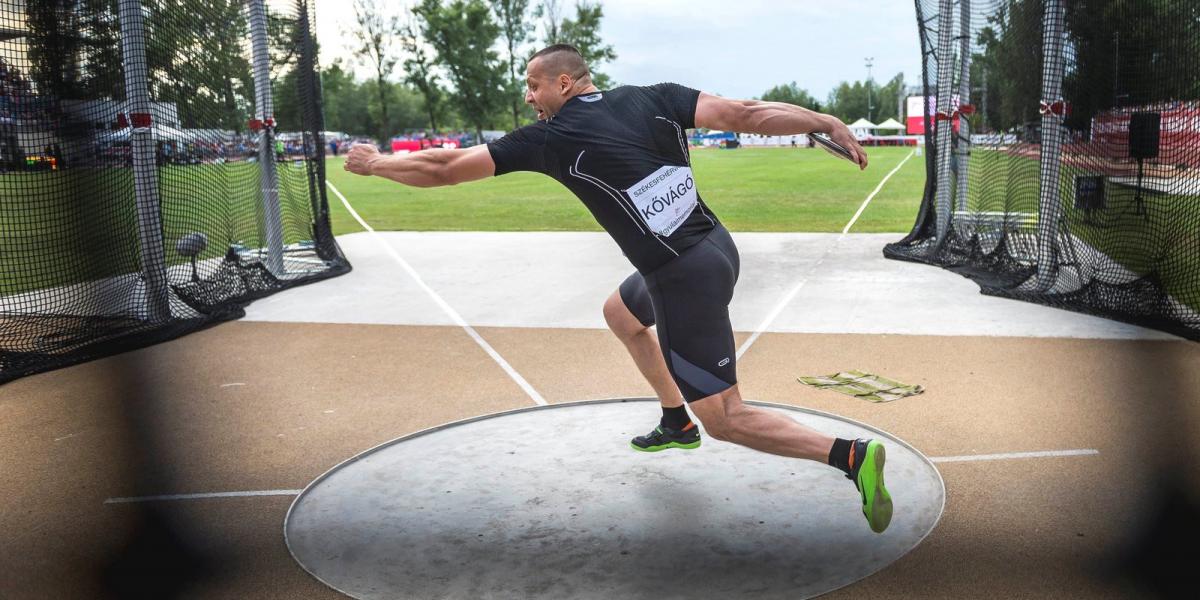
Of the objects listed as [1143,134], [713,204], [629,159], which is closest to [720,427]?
[629,159]

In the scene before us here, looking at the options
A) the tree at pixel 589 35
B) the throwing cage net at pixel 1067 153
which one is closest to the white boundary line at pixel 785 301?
the throwing cage net at pixel 1067 153

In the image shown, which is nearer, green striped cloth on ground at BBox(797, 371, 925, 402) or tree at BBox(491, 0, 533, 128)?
green striped cloth on ground at BBox(797, 371, 925, 402)

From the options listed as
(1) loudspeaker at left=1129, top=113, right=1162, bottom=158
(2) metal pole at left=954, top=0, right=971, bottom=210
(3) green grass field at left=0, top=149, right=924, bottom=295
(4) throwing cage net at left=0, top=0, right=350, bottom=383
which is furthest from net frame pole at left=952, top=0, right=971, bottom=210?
(4) throwing cage net at left=0, top=0, right=350, bottom=383

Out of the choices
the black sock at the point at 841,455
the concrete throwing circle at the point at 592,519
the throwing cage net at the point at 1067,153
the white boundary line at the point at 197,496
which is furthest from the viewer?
the throwing cage net at the point at 1067,153

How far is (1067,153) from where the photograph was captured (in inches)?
346

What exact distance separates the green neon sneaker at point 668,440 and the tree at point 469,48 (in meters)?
49.5

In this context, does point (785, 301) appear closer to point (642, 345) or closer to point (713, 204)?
point (642, 345)

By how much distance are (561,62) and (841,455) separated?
186cm

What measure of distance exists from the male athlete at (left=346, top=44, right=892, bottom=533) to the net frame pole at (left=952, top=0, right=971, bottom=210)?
757 centimetres

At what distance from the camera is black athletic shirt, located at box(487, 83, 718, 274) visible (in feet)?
11.6

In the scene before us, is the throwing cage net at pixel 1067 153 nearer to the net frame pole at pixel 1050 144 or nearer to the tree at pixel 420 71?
the net frame pole at pixel 1050 144

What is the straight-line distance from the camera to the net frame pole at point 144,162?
7.80 metres

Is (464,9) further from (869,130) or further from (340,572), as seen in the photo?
(340,572)

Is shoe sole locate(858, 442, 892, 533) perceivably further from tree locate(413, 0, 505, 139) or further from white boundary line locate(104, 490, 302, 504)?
tree locate(413, 0, 505, 139)
